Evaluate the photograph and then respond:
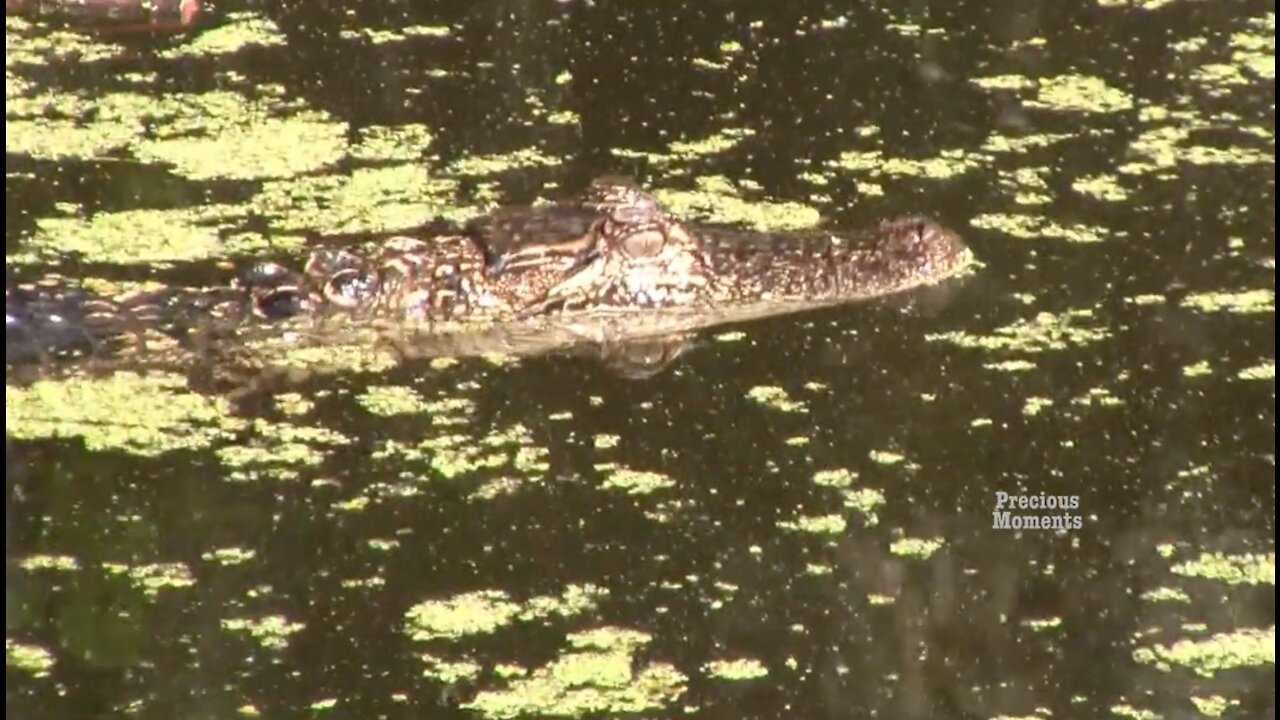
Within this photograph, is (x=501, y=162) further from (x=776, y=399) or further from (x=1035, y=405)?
(x=1035, y=405)

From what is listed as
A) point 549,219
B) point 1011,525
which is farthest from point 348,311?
point 1011,525

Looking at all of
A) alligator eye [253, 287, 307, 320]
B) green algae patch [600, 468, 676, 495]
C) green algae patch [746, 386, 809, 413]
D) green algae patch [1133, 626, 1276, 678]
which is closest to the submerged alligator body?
alligator eye [253, 287, 307, 320]

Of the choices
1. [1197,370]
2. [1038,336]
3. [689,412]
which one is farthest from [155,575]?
[1197,370]

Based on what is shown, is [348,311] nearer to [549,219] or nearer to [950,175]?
[549,219]

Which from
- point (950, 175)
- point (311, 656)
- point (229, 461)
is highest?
point (950, 175)

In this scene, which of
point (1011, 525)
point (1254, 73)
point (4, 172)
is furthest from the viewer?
point (1254, 73)

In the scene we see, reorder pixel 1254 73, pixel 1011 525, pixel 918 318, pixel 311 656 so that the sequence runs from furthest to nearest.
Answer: pixel 1254 73 → pixel 918 318 → pixel 1011 525 → pixel 311 656
